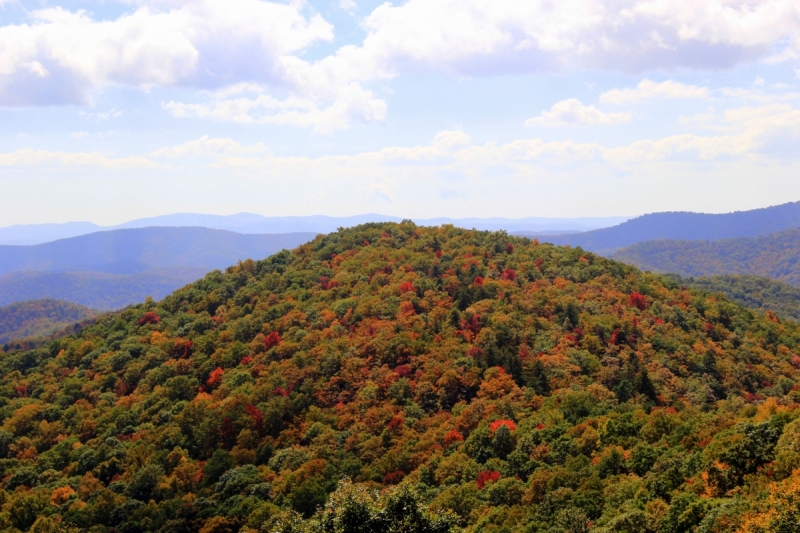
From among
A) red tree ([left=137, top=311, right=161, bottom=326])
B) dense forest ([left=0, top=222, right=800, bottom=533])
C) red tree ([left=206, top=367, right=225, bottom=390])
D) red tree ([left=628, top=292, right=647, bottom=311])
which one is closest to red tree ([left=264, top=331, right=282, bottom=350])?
dense forest ([left=0, top=222, right=800, bottom=533])

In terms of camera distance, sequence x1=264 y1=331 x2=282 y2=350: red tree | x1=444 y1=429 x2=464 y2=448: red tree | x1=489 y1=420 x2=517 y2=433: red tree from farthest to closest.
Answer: x1=264 y1=331 x2=282 y2=350: red tree, x1=444 y1=429 x2=464 y2=448: red tree, x1=489 y1=420 x2=517 y2=433: red tree

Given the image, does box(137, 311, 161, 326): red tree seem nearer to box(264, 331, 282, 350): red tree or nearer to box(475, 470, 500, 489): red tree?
box(264, 331, 282, 350): red tree

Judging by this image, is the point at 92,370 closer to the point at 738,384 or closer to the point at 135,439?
the point at 135,439

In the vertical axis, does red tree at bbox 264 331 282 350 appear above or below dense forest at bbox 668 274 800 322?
above

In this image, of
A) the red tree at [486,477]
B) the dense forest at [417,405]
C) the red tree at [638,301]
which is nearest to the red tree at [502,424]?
the dense forest at [417,405]

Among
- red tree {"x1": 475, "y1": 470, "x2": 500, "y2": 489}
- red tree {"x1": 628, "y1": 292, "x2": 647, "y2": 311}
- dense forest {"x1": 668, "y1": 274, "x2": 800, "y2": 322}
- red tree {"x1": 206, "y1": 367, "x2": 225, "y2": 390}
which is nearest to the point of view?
red tree {"x1": 475, "y1": 470, "x2": 500, "y2": 489}

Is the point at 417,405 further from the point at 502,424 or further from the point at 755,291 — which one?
the point at 755,291

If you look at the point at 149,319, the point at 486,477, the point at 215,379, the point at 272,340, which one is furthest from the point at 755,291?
the point at 486,477

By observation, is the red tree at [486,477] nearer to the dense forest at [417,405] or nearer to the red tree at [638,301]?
the dense forest at [417,405]

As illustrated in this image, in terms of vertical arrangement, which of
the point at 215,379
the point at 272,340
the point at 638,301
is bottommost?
the point at 215,379
